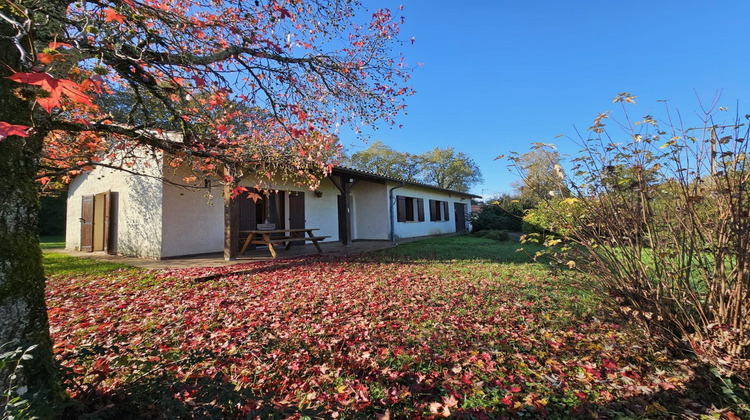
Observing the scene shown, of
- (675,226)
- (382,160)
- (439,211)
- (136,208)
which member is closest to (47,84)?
(675,226)

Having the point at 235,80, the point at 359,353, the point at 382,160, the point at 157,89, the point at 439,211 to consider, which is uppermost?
the point at 382,160

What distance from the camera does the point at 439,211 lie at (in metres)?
16.2

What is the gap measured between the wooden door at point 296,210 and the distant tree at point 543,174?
27.9 feet

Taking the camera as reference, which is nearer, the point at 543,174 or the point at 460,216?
the point at 543,174

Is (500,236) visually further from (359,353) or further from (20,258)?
(20,258)

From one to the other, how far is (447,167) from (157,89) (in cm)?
3097

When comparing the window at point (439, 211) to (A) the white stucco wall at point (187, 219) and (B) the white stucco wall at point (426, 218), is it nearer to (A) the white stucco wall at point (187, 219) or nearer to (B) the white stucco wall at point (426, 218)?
(B) the white stucco wall at point (426, 218)

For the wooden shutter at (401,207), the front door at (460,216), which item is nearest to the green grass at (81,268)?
the wooden shutter at (401,207)

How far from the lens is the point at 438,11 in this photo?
538cm

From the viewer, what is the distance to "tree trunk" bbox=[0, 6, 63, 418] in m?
1.31

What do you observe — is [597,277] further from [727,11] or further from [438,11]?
[438,11]

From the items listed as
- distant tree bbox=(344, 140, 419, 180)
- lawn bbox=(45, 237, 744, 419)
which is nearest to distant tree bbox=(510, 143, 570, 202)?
lawn bbox=(45, 237, 744, 419)

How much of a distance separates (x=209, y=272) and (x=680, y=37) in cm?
938

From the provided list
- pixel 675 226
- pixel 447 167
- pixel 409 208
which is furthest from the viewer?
pixel 447 167
